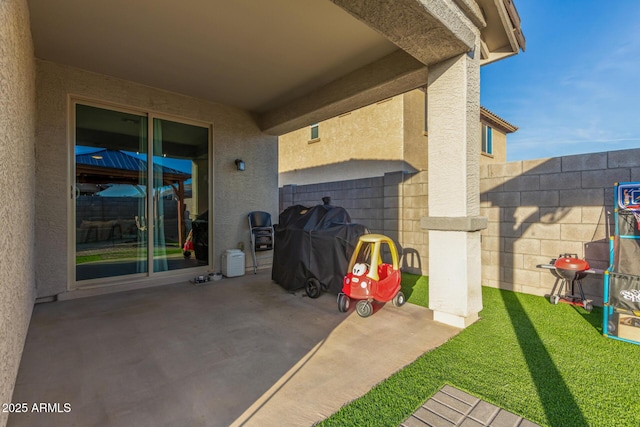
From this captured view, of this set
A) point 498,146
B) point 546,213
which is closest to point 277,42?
point 546,213

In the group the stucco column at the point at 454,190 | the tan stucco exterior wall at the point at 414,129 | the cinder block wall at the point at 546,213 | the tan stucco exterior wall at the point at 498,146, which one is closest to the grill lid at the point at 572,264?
the cinder block wall at the point at 546,213

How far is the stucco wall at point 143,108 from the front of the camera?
379 cm

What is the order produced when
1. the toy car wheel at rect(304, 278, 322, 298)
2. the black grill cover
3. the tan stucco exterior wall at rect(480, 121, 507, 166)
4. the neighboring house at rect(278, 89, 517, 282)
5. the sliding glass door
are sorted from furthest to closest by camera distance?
the tan stucco exterior wall at rect(480, 121, 507, 166) < the neighboring house at rect(278, 89, 517, 282) < the sliding glass door < the toy car wheel at rect(304, 278, 322, 298) < the black grill cover

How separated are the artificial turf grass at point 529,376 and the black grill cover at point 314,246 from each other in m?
1.61

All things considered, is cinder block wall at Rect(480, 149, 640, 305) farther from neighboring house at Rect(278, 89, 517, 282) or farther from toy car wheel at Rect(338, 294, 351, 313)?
toy car wheel at Rect(338, 294, 351, 313)

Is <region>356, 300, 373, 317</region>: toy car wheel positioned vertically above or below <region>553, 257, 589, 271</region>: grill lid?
below

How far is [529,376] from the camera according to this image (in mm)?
2027

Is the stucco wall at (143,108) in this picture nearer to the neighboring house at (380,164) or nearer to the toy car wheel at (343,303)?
the neighboring house at (380,164)

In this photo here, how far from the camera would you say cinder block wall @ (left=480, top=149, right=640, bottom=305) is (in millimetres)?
3406

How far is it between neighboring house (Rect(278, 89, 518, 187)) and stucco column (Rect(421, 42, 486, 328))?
14.7ft

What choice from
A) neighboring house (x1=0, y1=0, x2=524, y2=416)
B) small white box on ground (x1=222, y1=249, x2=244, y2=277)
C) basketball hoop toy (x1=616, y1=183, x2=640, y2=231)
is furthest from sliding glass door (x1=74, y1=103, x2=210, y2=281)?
basketball hoop toy (x1=616, y1=183, x2=640, y2=231)

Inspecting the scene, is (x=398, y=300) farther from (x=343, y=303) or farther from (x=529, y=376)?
(x=529, y=376)

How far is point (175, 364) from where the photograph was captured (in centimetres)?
226

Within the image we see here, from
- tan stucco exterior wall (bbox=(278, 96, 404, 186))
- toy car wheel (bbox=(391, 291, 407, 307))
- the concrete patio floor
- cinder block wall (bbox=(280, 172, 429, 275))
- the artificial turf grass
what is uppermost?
tan stucco exterior wall (bbox=(278, 96, 404, 186))
